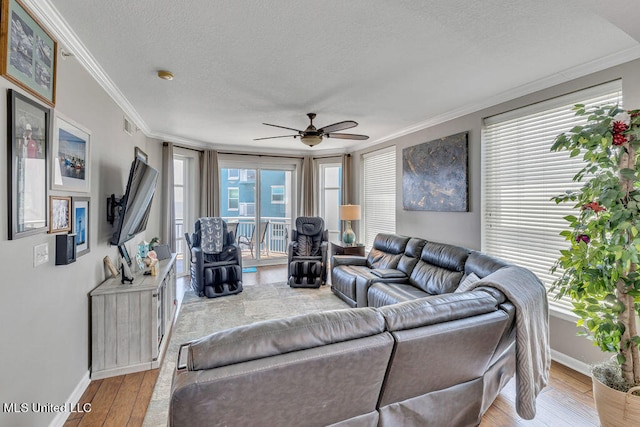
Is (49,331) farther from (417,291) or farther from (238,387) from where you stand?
(417,291)

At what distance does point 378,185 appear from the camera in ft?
18.5

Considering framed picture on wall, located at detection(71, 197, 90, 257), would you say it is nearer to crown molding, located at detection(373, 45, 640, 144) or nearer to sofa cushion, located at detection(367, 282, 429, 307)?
sofa cushion, located at detection(367, 282, 429, 307)

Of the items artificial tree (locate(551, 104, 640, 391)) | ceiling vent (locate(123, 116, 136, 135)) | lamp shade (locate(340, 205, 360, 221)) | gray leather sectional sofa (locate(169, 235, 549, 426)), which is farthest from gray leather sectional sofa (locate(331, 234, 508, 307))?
ceiling vent (locate(123, 116, 136, 135))

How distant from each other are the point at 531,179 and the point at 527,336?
195 cm

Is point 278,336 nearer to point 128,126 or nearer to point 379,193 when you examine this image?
point 128,126

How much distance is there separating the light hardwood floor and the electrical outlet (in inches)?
44.5

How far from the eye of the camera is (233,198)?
21.0 feet

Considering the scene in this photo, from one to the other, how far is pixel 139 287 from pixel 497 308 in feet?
8.97

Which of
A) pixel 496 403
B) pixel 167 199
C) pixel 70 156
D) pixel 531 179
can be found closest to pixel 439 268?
pixel 531 179

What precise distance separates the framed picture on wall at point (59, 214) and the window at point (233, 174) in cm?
436

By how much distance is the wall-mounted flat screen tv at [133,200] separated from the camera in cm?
255

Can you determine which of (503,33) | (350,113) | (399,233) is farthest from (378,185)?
(503,33)

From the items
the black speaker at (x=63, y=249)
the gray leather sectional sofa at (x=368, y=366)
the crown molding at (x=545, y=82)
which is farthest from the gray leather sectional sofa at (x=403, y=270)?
the black speaker at (x=63, y=249)

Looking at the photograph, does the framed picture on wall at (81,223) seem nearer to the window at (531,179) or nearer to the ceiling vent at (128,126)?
the ceiling vent at (128,126)
